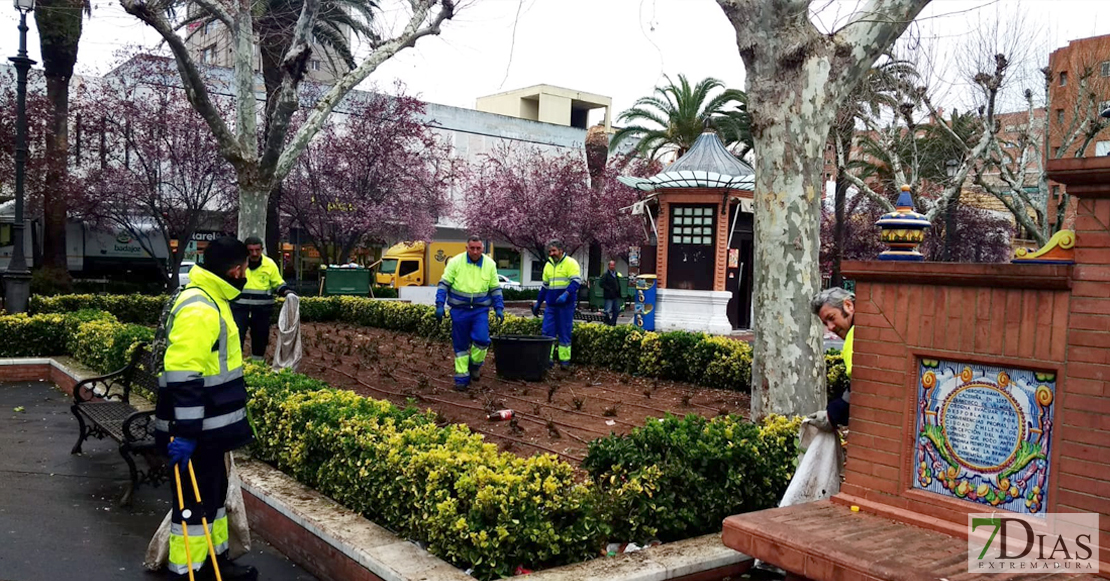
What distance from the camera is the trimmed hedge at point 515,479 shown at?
3881 millimetres

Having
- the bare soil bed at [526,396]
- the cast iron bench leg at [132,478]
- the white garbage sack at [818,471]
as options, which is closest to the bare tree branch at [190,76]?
the bare soil bed at [526,396]

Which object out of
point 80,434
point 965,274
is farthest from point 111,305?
point 965,274

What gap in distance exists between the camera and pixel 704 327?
61.8ft

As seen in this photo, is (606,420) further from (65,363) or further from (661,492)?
(65,363)

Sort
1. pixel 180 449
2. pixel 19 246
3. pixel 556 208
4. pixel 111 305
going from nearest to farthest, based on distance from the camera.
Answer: pixel 180 449
pixel 19 246
pixel 111 305
pixel 556 208

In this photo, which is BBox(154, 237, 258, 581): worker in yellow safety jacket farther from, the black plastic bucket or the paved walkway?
the black plastic bucket

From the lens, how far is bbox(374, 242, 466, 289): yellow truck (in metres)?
36.0

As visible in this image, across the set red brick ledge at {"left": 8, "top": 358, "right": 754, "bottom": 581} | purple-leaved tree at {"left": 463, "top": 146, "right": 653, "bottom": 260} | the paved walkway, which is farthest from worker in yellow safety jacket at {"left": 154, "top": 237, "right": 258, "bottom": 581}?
purple-leaved tree at {"left": 463, "top": 146, "right": 653, "bottom": 260}

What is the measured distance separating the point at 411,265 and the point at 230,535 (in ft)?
108

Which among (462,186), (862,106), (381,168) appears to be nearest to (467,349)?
(862,106)

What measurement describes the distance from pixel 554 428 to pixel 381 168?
21126 millimetres

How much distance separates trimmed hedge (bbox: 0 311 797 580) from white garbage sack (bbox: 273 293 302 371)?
12.2 ft

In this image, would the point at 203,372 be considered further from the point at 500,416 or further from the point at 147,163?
the point at 147,163

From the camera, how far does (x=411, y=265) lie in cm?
3697
